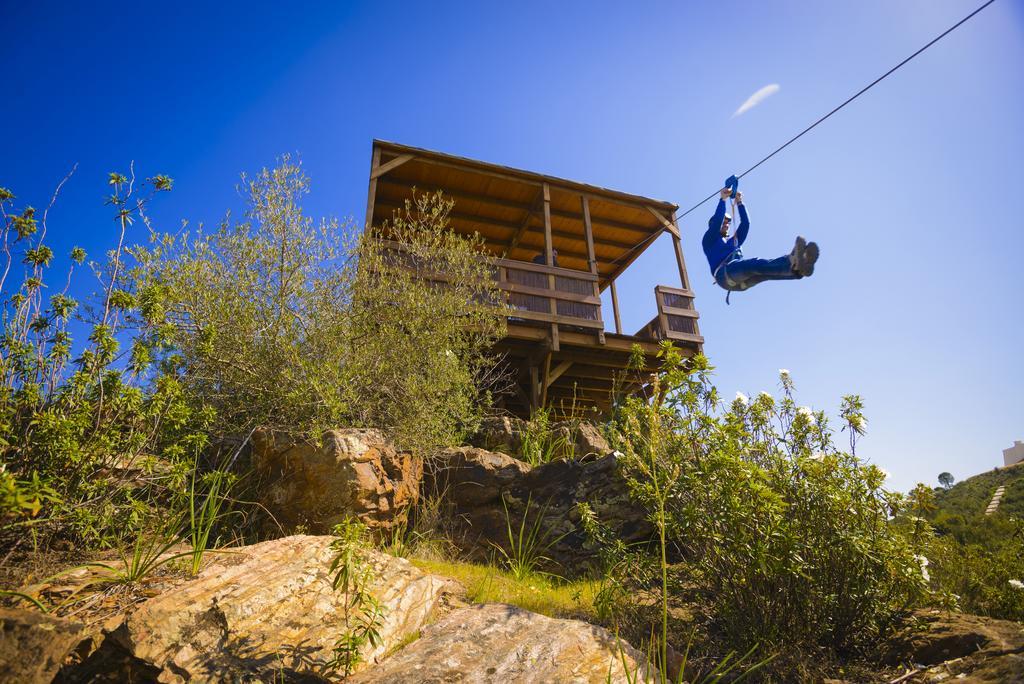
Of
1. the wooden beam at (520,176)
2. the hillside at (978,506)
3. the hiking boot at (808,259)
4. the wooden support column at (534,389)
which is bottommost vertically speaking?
the hillside at (978,506)

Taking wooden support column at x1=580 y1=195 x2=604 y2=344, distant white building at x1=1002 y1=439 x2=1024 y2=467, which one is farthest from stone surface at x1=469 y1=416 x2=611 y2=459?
distant white building at x1=1002 y1=439 x2=1024 y2=467

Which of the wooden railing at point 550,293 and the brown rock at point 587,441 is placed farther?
the wooden railing at point 550,293

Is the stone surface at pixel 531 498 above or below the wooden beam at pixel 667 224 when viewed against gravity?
below

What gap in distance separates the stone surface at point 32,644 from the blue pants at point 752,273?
7.23m

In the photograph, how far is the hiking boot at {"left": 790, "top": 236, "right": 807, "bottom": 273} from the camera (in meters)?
6.12

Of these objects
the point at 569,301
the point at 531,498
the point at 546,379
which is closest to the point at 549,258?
the point at 569,301

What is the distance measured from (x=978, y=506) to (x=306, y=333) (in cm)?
1276

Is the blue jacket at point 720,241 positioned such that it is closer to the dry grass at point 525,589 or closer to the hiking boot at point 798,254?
the hiking boot at point 798,254

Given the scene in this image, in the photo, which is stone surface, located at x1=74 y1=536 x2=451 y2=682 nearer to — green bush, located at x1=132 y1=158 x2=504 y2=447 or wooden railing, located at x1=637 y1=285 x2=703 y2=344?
green bush, located at x1=132 y1=158 x2=504 y2=447

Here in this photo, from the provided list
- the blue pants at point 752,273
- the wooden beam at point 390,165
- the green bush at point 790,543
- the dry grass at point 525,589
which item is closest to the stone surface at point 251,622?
the dry grass at point 525,589

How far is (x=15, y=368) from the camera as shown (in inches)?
117

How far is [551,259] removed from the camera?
33.3 ft

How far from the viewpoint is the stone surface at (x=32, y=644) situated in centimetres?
183

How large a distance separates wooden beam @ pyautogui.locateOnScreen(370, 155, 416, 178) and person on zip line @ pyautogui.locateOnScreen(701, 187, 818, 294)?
19.4ft
